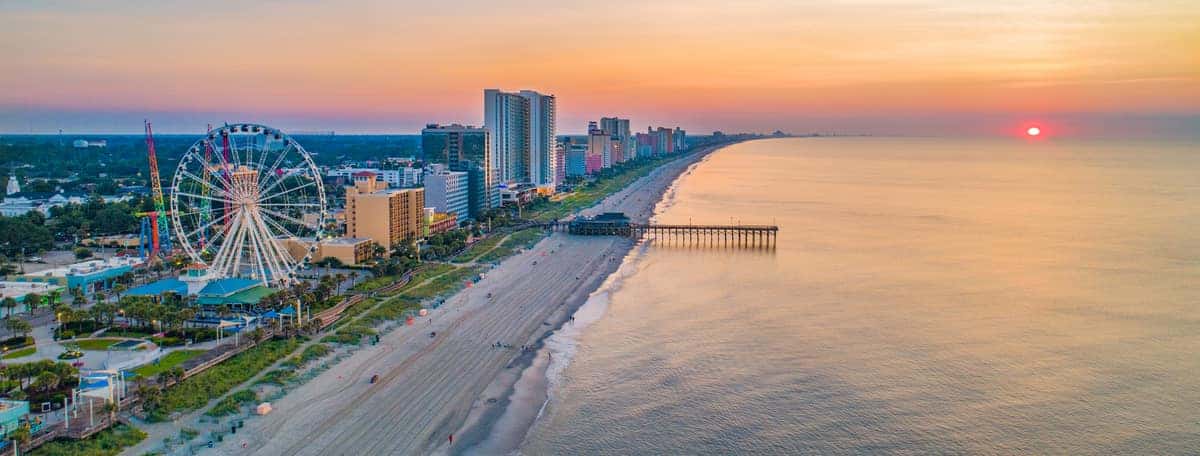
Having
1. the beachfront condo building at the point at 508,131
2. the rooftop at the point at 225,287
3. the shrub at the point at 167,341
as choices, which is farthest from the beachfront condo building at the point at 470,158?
the shrub at the point at 167,341

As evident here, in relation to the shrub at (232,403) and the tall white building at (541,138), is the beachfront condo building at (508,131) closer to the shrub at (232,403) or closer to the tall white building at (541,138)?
the tall white building at (541,138)

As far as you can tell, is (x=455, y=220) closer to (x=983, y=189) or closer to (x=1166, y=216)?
(x=1166, y=216)

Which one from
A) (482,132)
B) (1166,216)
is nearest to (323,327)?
(482,132)

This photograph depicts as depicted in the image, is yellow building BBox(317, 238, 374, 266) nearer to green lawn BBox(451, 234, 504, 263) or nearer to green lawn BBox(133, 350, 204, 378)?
A: green lawn BBox(451, 234, 504, 263)

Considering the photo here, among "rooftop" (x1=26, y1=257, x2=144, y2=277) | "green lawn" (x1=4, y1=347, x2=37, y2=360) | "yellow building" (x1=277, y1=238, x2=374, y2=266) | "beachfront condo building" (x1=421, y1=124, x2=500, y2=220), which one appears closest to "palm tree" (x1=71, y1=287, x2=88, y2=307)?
"rooftop" (x1=26, y1=257, x2=144, y2=277)

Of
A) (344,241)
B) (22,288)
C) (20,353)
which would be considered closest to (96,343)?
(20,353)

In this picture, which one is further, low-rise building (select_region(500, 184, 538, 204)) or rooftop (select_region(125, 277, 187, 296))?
low-rise building (select_region(500, 184, 538, 204))
